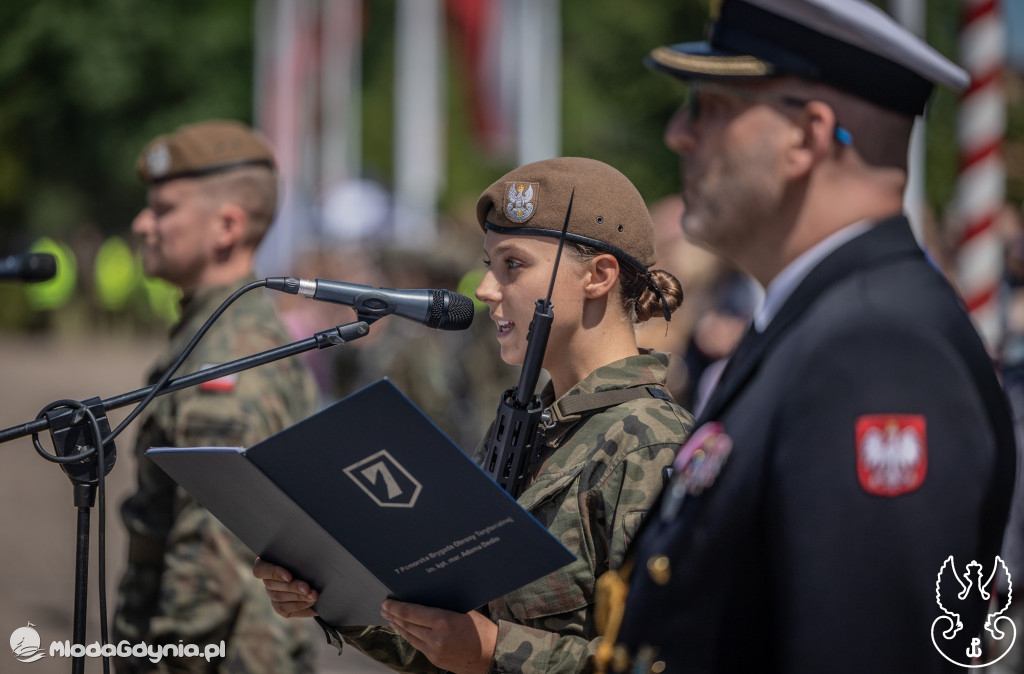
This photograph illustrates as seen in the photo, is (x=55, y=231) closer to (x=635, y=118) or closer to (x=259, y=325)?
(x=635, y=118)

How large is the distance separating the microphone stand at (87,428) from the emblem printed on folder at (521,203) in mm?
395

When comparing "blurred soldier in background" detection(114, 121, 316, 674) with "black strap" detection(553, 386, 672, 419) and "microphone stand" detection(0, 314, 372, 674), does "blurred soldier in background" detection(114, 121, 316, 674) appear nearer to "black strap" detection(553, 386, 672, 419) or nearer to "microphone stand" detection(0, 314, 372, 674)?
"microphone stand" detection(0, 314, 372, 674)

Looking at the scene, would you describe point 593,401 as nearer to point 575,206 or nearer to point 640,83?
point 575,206

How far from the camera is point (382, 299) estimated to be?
237 cm

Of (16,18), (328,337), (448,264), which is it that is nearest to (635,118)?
(448,264)

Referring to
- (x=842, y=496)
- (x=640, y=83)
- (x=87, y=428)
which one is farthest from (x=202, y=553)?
(x=640, y=83)

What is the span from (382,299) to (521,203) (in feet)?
1.25

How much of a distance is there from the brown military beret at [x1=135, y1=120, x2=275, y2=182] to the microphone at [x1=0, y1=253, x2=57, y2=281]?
1.60 meters

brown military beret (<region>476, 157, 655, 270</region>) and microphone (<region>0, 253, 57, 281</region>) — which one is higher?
brown military beret (<region>476, 157, 655, 270</region>)

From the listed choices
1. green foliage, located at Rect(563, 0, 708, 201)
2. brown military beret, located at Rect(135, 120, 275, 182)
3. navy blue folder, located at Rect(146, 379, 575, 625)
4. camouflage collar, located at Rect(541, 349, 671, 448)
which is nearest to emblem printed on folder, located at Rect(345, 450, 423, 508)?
navy blue folder, located at Rect(146, 379, 575, 625)

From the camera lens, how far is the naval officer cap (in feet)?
5.73

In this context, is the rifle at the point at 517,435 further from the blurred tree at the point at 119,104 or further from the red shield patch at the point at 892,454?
the blurred tree at the point at 119,104

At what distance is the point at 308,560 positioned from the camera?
2.34 meters

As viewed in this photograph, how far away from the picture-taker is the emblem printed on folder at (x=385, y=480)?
6.55ft
